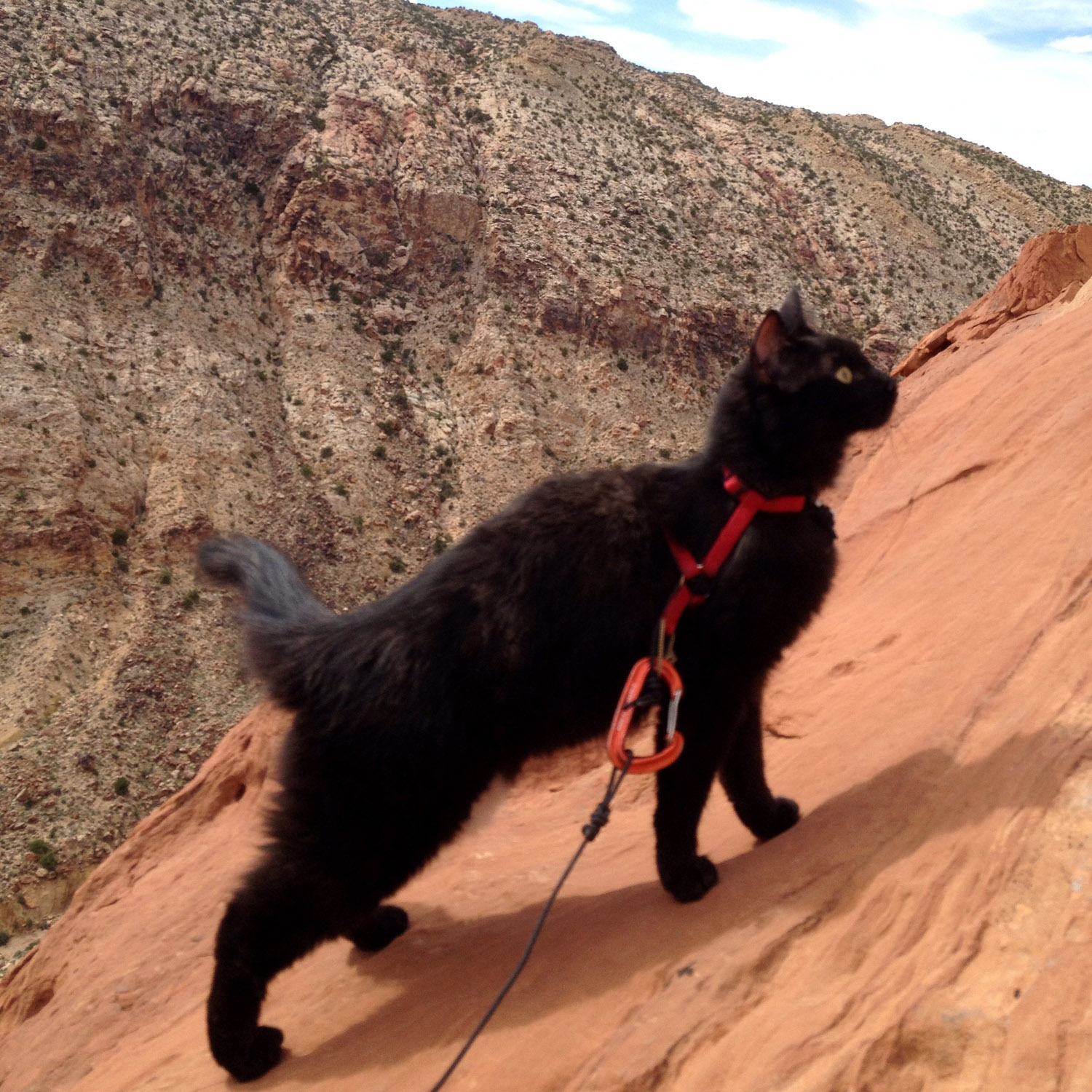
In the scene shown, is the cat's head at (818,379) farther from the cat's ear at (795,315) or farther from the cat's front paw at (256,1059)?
the cat's front paw at (256,1059)

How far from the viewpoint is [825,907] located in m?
3.54

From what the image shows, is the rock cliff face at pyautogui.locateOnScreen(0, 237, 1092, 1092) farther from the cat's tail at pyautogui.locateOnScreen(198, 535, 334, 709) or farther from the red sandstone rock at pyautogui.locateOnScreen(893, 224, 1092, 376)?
the red sandstone rock at pyautogui.locateOnScreen(893, 224, 1092, 376)

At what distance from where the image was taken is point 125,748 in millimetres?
→ 33094

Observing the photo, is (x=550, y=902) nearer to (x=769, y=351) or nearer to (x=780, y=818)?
(x=780, y=818)

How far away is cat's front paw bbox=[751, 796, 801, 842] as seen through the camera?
4.45 meters

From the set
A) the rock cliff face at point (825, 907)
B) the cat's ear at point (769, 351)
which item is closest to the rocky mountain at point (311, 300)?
the rock cliff face at point (825, 907)

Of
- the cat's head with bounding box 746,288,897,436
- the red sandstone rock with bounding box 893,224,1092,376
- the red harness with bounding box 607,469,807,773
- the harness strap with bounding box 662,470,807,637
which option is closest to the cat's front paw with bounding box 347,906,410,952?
the red harness with bounding box 607,469,807,773

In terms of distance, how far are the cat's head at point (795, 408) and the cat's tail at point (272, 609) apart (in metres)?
2.03

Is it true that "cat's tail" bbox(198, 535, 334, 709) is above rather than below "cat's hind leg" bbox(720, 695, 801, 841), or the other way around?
above

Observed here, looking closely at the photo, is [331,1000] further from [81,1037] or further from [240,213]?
[240,213]

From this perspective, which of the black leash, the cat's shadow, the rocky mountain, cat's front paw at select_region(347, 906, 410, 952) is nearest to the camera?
the black leash

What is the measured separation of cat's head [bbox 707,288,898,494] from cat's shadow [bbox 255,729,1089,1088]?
1327 millimetres

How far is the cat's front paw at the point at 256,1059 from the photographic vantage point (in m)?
4.12

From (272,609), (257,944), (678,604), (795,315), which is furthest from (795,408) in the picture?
(257,944)
